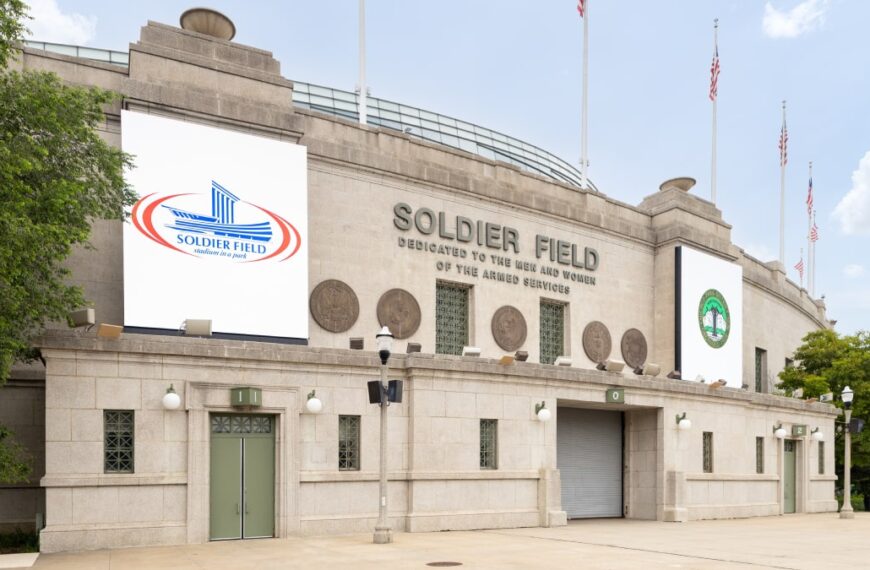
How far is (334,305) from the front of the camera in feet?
84.4

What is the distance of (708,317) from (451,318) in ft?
42.6

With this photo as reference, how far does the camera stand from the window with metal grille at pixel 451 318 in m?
28.7

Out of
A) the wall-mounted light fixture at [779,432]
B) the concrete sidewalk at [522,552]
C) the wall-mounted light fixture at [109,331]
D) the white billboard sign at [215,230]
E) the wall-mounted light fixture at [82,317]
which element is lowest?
the concrete sidewalk at [522,552]

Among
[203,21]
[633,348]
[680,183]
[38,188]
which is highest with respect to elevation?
[203,21]

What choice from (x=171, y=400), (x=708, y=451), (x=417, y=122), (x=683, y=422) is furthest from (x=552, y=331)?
(x=417, y=122)

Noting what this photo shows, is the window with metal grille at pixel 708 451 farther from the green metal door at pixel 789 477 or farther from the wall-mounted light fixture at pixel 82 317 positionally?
the wall-mounted light fixture at pixel 82 317

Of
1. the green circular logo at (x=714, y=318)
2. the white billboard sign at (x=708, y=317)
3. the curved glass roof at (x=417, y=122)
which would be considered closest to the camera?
the white billboard sign at (x=708, y=317)

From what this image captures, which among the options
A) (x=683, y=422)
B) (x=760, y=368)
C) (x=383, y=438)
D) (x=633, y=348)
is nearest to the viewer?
(x=383, y=438)

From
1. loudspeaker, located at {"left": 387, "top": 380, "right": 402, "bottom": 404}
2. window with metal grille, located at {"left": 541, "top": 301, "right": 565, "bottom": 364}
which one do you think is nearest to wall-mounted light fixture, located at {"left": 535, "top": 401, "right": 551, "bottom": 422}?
loudspeaker, located at {"left": 387, "top": 380, "right": 402, "bottom": 404}

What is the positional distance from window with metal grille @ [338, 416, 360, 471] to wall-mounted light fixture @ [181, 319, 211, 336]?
3.95 meters

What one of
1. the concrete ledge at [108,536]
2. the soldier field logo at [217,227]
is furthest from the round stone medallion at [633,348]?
the concrete ledge at [108,536]

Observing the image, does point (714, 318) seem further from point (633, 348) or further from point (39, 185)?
point (39, 185)

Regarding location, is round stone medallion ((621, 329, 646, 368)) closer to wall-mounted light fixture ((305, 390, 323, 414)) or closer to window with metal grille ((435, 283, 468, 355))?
window with metal grille ((435, 283, 468, 355))

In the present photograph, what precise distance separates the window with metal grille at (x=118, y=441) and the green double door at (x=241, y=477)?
1832 millimetres
